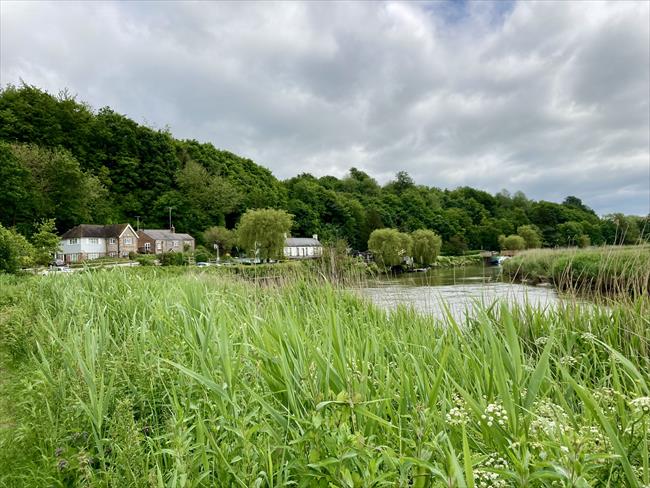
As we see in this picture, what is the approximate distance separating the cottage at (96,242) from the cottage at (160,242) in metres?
1.45

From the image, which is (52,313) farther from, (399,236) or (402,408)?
(399,236)

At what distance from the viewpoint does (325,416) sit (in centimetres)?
158

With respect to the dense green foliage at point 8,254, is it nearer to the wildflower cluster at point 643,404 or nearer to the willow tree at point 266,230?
the wildflower cluster at point 643,404

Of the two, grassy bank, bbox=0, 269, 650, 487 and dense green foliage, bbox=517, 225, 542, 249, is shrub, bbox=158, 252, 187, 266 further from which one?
dense green foliage, bbox=517, 225, 542, 249

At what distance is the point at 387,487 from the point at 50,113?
259 ft

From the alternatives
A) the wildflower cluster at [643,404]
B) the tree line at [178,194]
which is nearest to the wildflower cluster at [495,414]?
the wildflower cluster at [643,404]

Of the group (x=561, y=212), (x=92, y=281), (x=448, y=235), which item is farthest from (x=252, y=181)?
(x=92, y=281)

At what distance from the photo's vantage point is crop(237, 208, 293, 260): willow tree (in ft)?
145

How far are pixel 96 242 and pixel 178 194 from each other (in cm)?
2099

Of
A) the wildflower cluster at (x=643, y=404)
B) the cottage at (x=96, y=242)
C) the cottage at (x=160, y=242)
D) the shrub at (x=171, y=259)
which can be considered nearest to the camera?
the wildflower cluster at (x=643, y=404)

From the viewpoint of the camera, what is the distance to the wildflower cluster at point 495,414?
1370 millimetres

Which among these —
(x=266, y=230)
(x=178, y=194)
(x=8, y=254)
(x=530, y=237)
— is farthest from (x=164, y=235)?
(x=530, y=237)

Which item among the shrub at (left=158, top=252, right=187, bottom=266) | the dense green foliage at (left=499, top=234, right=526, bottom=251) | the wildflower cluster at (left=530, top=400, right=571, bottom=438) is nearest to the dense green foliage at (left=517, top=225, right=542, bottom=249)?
the dense green foliage at (left=499, top=234, right=526, bottom=251)

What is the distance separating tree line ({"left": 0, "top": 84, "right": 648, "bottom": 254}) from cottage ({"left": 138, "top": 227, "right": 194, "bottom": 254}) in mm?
4335
